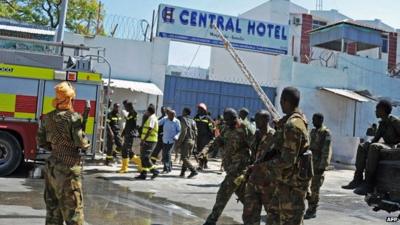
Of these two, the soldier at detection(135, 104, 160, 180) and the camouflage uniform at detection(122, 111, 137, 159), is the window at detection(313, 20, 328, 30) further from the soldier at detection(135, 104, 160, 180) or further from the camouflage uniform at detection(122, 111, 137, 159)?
the soldier at detection(135, 104, 160, 180)

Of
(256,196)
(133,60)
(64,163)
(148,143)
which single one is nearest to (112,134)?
(148,143)

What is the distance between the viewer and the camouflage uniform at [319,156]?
26.5ft

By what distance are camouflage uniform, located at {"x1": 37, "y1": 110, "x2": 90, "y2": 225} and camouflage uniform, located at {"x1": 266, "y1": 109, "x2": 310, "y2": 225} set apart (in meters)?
1.84

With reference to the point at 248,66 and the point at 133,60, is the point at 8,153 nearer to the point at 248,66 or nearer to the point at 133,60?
the point at 133,60

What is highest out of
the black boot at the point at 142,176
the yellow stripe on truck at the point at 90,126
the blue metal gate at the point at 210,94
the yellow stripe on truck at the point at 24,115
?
the blue metal gate at the point at 210,94

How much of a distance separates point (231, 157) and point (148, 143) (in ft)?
16.7

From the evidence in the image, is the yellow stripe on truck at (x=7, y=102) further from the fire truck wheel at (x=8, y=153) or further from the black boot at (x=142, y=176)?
the black boot at (x=142, y=176)

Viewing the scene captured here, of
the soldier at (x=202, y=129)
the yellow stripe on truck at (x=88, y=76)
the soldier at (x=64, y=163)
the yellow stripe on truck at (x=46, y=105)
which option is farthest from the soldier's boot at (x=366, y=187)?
the soldier at (x=202, y=129)

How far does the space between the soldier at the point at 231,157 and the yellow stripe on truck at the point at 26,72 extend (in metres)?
5.31

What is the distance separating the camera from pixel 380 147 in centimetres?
498

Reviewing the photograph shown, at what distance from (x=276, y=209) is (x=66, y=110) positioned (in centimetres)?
224

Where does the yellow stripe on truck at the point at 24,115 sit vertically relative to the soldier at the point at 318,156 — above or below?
above

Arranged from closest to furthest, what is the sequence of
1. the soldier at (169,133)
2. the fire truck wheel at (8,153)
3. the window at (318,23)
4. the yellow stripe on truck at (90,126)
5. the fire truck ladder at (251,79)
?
1. the fire truck wheel at (8,153)
2. the yellow stripe on truck at (90,126)
3. the soldier at (169,133)
4. the fire truck ladder at (251,79)
5. the window at (318,23)

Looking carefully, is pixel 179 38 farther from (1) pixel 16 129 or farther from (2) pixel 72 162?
(2) pixel 72 162
